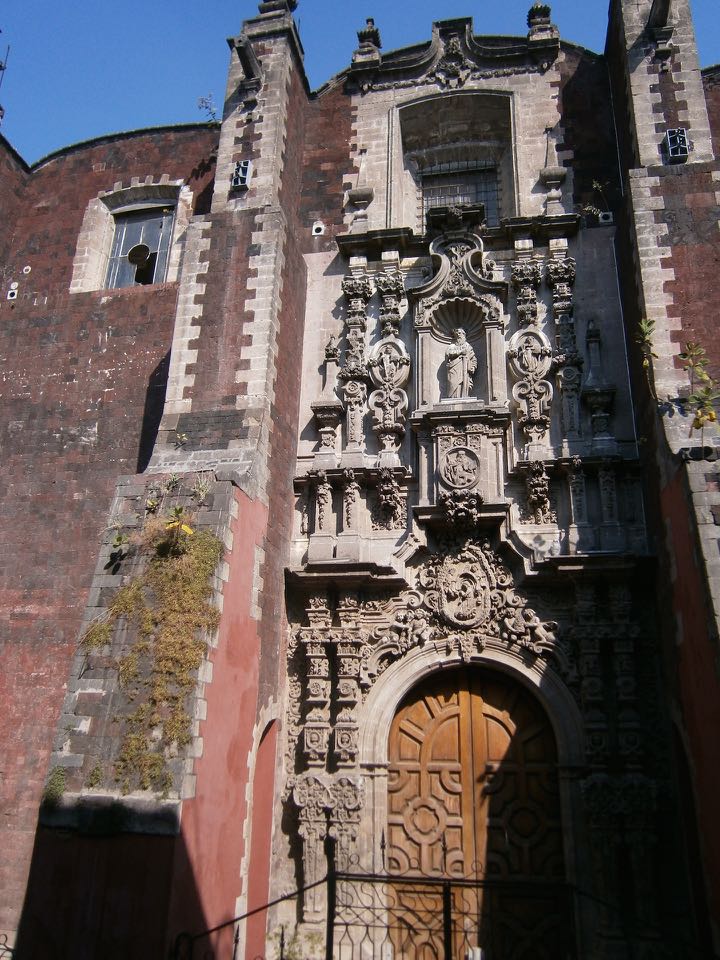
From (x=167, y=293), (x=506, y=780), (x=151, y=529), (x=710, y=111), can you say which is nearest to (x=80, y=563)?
(x=151, y=529)

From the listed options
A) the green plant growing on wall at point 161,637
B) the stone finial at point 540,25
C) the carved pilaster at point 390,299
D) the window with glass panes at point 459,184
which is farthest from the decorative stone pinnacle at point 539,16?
the green plant growing on wall at point 161,637

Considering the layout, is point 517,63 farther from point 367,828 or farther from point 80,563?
point 367,828

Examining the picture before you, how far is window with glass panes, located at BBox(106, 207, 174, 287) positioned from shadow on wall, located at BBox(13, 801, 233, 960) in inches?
352

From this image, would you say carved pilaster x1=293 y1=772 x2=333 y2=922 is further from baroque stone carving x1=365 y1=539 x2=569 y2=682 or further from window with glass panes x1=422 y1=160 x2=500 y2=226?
window with glass panes x1=422 y1=160 x2=500 y2=226

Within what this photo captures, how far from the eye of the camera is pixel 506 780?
871 centimetres

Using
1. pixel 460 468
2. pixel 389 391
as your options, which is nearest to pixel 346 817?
pixel 460 468

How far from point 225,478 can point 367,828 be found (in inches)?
169

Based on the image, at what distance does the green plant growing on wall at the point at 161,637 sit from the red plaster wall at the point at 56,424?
272 centimetres

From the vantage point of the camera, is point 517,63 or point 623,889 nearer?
point 623,889

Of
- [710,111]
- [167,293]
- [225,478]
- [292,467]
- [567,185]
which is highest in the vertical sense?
[710,111]

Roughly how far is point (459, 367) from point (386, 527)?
2.47 m

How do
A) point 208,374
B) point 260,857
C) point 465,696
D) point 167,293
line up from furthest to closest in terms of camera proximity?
1. point 167,293
2. point 208,374
3. point 465,696
4. point 260,857

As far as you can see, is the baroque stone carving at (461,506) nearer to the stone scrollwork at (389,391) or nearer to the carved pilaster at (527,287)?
the stone scrollwork at (389,391)

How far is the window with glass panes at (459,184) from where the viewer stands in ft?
40.8
